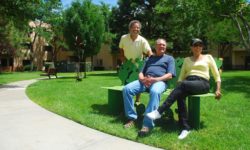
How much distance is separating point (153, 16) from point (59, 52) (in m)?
36.9

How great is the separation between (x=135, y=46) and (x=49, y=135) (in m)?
2.96

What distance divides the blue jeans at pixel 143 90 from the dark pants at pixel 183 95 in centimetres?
25

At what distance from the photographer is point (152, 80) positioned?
24.3 feet

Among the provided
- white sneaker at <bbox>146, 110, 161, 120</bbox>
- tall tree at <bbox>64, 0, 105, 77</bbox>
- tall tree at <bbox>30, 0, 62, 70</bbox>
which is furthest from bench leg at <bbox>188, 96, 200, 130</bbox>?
tall tree at <bbox>30, 0, 62, 70</bbox>

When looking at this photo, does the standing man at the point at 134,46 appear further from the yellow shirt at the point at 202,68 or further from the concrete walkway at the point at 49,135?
the concrete walkway at the point at 49,135

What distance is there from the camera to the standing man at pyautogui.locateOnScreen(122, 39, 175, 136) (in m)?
7.27

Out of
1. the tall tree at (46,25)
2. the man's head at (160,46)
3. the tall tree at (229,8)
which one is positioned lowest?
the man's head at (160,46)

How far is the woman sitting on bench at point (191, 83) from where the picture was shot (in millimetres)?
6670

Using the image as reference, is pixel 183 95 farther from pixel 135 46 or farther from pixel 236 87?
pixel 236 87

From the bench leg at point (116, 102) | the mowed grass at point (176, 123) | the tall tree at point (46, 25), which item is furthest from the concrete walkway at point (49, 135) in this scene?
the tall tree at point (46, 25)

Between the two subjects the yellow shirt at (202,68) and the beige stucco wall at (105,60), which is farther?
the beige stucco wall at (105,60)

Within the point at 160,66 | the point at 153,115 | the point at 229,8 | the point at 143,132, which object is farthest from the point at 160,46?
the point at 229,8

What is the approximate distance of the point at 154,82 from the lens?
24.3 ft

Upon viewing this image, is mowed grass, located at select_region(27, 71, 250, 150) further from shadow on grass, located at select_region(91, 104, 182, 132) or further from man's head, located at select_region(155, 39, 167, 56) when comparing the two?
man's head, located at select_region(155, 39, 167, 56)
